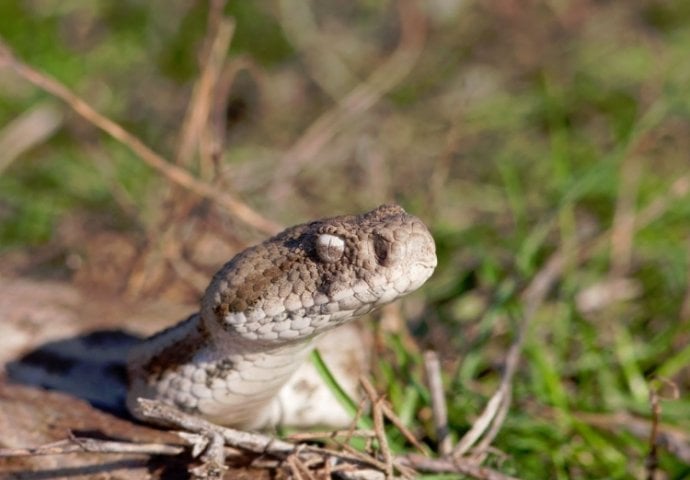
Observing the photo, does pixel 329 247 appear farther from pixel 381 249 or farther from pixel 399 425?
pixel 399 425

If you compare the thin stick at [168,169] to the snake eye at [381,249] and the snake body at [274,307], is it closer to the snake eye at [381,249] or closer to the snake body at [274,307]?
the snake body at [274,307]

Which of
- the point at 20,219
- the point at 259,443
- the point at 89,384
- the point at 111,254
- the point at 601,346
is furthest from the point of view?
the point at 20,219

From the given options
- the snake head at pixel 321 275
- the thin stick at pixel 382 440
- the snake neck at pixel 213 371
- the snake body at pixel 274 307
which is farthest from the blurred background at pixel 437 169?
the snake head at pixel 321 275

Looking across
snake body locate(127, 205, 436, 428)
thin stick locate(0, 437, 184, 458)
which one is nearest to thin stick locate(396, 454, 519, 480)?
snake body locate(127, 205, 436, 428)

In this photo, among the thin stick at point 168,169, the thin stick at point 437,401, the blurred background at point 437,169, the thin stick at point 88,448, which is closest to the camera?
the thin stick at point 88,448

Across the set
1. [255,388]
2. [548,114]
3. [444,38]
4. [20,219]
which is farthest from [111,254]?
[444,38]

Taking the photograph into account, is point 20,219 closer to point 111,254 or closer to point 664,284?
point 111,254
